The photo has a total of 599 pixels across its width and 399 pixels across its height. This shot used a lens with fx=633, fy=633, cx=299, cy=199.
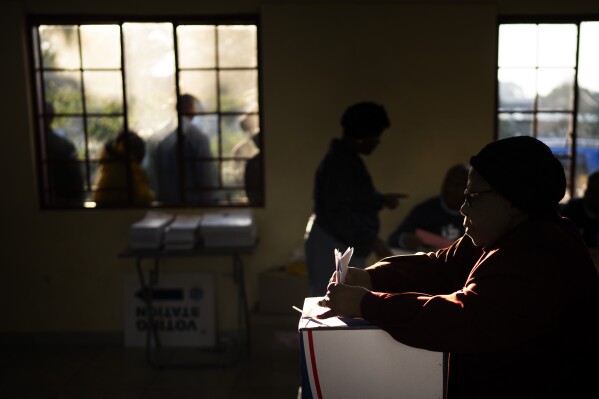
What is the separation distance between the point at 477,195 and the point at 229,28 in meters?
3.16

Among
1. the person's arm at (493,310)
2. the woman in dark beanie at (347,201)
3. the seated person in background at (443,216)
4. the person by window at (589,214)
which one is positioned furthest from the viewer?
the seated person in background at (443,216)

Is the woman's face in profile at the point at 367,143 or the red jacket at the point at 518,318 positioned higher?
the woman's face in profile at the point at 367,143

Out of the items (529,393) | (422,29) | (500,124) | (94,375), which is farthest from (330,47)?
(529,393)

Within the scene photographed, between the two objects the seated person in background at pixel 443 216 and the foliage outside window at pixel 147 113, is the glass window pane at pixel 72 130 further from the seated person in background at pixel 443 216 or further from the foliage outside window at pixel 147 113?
the seated person in background at pixel 443 216

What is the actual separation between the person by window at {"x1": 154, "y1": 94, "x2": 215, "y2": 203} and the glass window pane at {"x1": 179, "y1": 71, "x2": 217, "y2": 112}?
0.13 ft

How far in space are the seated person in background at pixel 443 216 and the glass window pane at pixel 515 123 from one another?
68 centimetres

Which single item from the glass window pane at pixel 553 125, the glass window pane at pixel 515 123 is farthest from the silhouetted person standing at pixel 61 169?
the glass window pane at pixel 553 125

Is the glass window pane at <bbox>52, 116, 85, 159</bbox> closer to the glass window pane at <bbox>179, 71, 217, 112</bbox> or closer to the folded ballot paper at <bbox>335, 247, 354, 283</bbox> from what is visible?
the glass window pane at <bbox>179, 71, 217, 112</bbox>

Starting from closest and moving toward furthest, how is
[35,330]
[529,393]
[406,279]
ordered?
[529,393] → [406,279] → [35,330]

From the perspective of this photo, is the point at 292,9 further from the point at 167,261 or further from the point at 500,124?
the point at 167,261

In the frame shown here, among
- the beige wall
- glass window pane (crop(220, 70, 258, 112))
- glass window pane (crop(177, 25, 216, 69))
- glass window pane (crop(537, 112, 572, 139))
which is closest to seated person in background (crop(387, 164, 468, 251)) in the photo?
the beige wall

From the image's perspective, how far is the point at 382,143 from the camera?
4.22 meters

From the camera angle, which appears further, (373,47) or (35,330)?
(35,330)

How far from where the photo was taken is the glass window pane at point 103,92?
4277 millimetres
